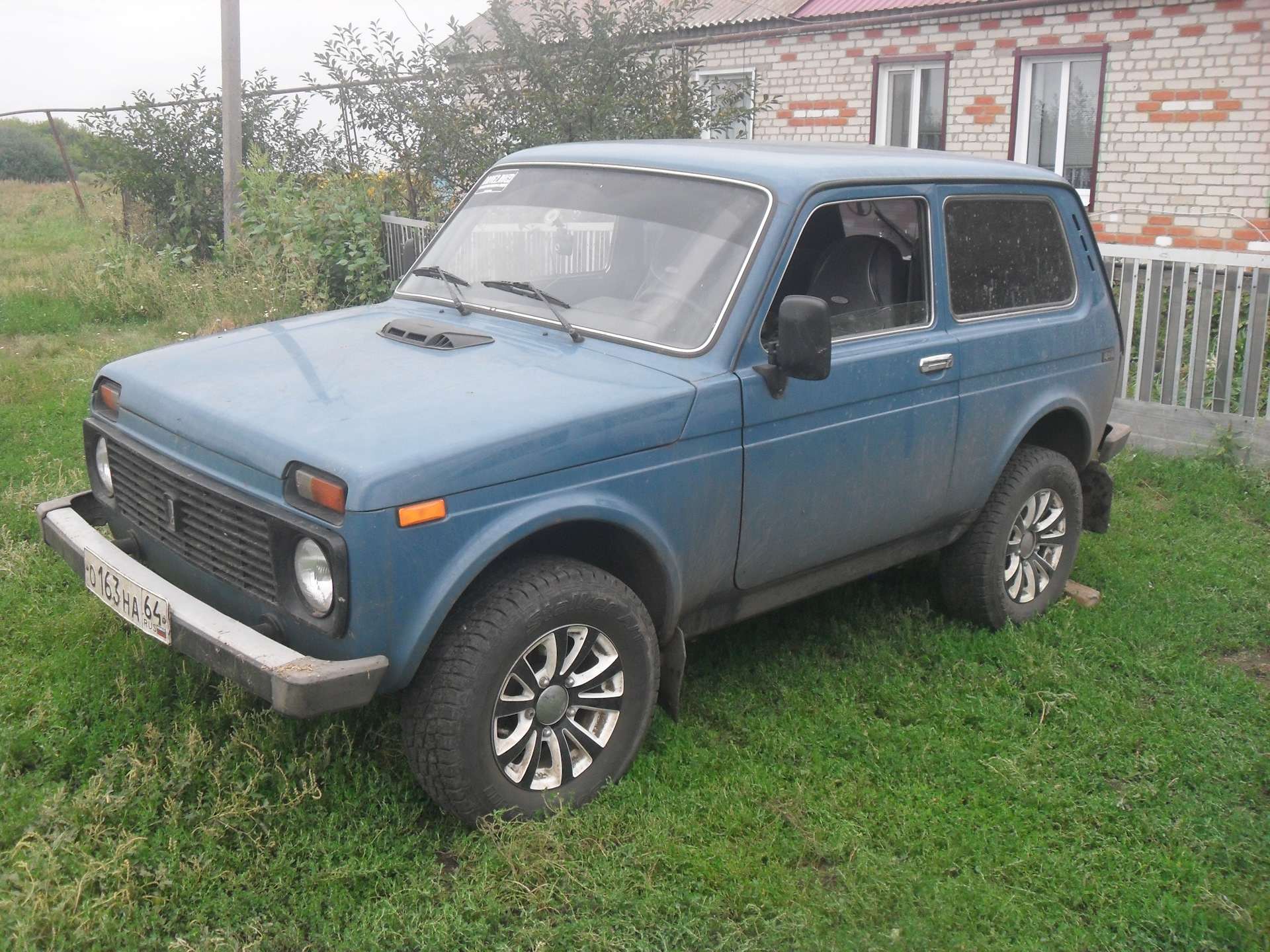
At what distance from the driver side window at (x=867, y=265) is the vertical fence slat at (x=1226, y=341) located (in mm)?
3881

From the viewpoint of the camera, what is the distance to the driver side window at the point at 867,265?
163 inches

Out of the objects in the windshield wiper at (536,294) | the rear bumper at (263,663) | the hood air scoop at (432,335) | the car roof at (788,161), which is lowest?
the rear bumper at (263,663)

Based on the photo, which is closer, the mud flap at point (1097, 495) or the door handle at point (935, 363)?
the door handle at point (935, 363)

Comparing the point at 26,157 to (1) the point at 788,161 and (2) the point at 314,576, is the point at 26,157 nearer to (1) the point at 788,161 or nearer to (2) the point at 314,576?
(1) the point at 788,161

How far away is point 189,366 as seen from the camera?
3748mm

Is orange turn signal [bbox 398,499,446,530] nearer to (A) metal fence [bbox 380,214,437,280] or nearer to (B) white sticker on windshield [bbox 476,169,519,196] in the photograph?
(B) white sticker on windshield [bbox 476,169,519,196]

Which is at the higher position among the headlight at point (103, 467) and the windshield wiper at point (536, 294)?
the windshield wiper at point (536, 294)

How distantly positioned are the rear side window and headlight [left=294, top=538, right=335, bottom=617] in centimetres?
270

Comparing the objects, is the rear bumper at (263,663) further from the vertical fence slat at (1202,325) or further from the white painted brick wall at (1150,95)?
the white painted brick wall at (1150,95)

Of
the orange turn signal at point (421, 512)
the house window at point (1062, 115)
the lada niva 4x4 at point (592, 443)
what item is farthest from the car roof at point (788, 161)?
the house window at point (1062, 115)

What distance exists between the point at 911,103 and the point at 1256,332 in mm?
8502

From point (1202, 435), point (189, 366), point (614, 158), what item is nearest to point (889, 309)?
point (614, 158)

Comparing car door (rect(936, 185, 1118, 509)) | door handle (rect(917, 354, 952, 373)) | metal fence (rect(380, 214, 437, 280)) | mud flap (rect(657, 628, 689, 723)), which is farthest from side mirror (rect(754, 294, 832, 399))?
metal fence (rect(380, 214, 437, 280))

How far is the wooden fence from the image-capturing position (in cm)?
727
